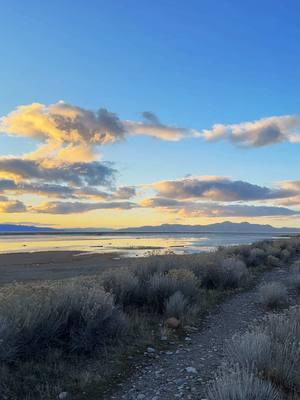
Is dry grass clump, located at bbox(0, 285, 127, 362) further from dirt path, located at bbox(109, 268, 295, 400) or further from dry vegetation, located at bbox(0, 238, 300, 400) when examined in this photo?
dirt path, located at bbox(109, 268, 295, 400)

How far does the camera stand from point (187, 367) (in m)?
7.21

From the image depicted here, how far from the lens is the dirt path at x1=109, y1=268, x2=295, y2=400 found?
6.16 meters

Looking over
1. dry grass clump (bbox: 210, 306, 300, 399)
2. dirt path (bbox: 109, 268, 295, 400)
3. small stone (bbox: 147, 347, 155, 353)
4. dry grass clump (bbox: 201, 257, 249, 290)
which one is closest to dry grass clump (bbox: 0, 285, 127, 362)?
small stone (bbox: 147, 347, 155, 353)

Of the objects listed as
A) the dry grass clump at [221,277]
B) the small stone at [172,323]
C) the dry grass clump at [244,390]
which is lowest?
the small stone at [172,323]

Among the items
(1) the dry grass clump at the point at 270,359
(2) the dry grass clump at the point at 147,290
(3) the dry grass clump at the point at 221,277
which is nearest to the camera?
(1) the dry grass clump at the point at 270,359

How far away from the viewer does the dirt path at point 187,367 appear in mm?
6160

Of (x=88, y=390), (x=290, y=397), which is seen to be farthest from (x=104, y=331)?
(x=290, y=397)

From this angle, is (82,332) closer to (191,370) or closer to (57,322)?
(57,322)

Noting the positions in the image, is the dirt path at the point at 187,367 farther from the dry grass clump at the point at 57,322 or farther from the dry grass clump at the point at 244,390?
the dry grass clump at the point at 244,390

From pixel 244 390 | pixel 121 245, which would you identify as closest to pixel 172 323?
pixel 244 390

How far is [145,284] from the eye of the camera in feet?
39.9

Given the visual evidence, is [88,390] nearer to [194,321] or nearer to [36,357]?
[36,357]

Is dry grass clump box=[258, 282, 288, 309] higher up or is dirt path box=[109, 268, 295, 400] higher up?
dry grass clump box=[258, 282, 288, 309]

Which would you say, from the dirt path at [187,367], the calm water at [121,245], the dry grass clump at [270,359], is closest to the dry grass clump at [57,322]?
the dirt path at [187,367]
